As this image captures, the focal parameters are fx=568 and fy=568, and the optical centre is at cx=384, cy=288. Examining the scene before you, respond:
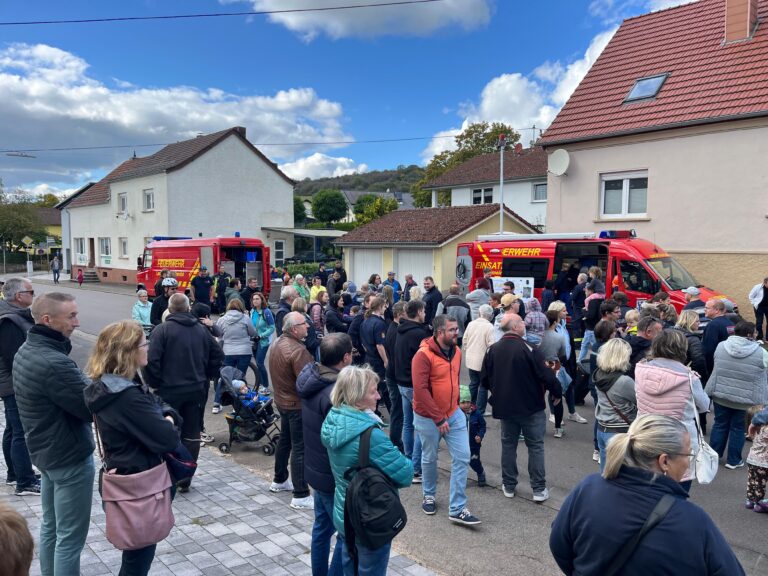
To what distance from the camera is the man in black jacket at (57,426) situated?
354 cm

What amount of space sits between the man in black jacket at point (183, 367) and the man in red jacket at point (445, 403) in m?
2.15

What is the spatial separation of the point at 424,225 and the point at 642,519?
23678mm

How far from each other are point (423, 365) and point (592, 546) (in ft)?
9.45

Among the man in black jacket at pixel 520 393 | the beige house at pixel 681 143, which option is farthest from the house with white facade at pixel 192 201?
the man in black jacket at pixel 520 393

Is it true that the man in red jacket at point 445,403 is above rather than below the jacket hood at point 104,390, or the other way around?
below

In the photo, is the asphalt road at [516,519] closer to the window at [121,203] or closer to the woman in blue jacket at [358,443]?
the woman in blue jacket at [358,443]

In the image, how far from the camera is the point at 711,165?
14859 millimetres

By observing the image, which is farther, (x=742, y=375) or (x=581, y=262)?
(x=581, y=262)

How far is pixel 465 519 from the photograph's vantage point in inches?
198

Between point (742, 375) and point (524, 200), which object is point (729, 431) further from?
point (524, 200)

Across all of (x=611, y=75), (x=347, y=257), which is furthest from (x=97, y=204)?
(x=611, y=75)

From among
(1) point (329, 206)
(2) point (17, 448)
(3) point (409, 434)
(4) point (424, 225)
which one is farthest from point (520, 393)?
(1) point (329, 206)

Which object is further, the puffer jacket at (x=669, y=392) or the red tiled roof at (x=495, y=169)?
the red tiled roof at (x=495, y=169)

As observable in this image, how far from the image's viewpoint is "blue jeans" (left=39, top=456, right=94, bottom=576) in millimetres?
3537
